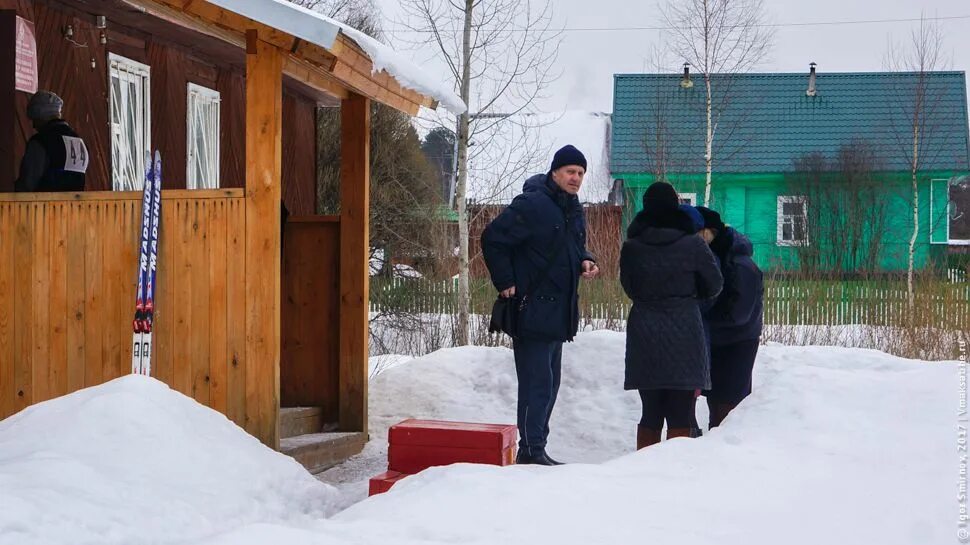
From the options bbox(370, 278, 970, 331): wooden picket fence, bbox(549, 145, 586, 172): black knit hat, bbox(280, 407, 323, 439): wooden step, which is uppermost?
bbox(549, 145, 586, 172): black knit hat

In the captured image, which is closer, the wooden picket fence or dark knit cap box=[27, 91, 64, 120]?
dark knit cap box=[27, 91, 64, 120]

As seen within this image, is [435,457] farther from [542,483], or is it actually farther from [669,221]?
[669,221]

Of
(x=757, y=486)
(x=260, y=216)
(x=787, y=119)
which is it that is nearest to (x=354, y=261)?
(x=260, y=216)

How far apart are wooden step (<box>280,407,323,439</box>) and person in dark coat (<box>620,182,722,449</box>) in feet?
8.93

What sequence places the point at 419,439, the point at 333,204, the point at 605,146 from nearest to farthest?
the point at 419,439, the point at 333,204, the point at 605,146

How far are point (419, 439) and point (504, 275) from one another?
1106 mm

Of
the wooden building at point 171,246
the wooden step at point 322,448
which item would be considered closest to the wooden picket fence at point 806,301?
the wooden step at point 322,448

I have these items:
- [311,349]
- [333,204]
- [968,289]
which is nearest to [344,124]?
[311,349]

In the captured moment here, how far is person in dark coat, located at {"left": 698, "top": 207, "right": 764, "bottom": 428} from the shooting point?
7102 mm

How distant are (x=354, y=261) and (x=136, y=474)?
3728 mm

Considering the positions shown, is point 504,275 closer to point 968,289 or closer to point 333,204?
point 968,289

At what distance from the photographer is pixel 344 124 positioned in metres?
8.46

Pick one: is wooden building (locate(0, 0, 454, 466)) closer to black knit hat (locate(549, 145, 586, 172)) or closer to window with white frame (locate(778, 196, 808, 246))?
black knit hat (locate(549, 145, 586, 172))

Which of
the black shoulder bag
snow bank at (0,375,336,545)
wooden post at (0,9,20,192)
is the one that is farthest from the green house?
snow bank at (0,375,336,545)
